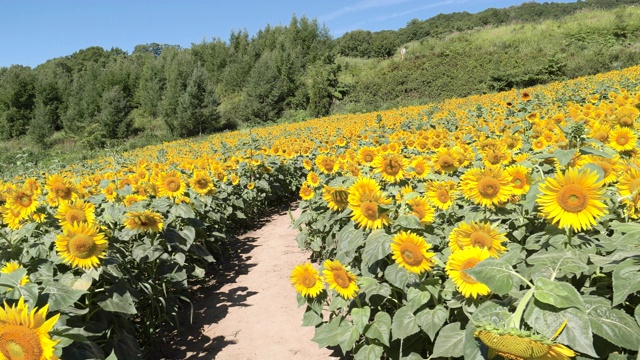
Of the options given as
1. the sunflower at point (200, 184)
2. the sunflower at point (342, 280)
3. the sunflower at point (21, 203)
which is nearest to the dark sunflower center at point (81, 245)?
the sunflower at point (21, 203)

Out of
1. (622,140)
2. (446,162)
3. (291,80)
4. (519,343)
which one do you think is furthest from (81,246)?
(291,80)

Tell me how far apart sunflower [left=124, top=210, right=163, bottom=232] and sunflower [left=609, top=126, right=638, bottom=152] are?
10.0 feet

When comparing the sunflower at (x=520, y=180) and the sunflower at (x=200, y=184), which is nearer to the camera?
the sunflower at (x=520, y=180)

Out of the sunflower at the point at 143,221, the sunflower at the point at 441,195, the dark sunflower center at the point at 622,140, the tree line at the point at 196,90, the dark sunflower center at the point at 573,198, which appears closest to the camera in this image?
the dark sunflower center at the point at 573,198

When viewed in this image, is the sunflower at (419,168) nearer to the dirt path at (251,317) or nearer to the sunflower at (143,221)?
the dirt path at (251,317)

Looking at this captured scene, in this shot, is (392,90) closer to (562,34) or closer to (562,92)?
(562,34)

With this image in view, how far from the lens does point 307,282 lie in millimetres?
2145

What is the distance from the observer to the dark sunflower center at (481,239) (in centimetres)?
154

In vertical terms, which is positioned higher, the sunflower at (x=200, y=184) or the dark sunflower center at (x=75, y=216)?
the dark sunflower center at (x=75, y=216)

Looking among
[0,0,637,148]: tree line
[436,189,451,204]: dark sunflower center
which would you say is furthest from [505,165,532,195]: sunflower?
[0,0,637,148]: tree line

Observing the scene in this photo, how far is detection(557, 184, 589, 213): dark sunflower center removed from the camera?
1.24 metres

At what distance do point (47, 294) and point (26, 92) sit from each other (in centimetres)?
4810

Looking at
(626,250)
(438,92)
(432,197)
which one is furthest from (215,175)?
(438,92)

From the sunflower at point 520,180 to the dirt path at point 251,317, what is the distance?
181 centimetres
